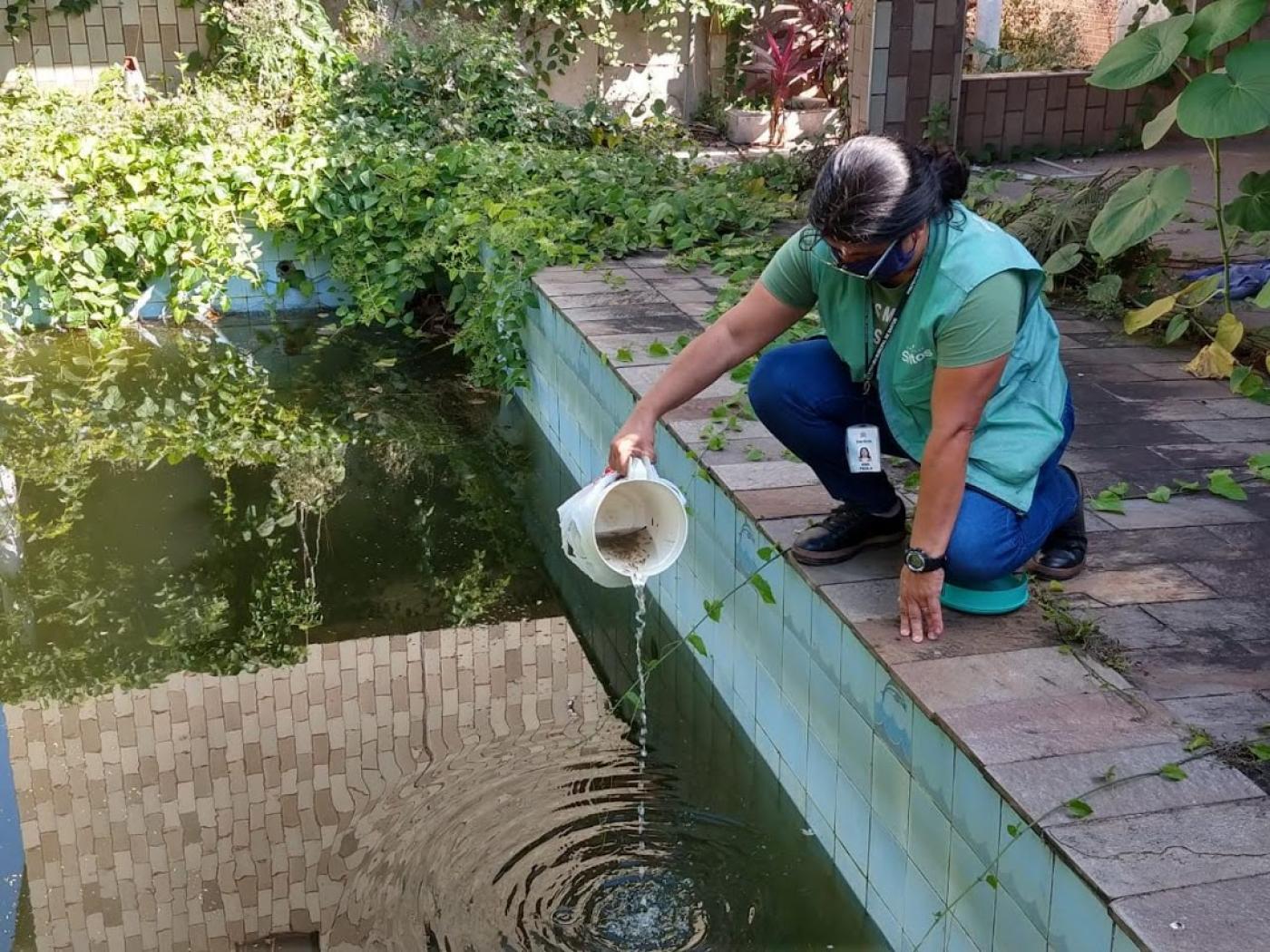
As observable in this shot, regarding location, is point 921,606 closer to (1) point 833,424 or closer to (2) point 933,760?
(2) point 933,760

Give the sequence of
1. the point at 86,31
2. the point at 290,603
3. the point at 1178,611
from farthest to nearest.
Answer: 1. the point at 86,31
2. the point at 290,603
3. the point at 1178,611

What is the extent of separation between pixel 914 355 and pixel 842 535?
1.70ft

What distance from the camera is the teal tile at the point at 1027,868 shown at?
6.48ft

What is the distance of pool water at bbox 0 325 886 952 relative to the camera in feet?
8.95

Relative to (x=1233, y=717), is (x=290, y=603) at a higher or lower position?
lower

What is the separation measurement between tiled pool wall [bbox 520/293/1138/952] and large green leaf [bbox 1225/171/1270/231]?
178 cm

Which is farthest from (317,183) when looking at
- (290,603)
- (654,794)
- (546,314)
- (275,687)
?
(654,794)

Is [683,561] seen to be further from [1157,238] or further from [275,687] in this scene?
[1157,238]

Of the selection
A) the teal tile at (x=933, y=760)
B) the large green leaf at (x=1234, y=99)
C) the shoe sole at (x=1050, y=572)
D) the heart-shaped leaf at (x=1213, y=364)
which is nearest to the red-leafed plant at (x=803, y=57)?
the heart-shaped leaf at (x=1213, y=364)

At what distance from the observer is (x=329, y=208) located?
21.2ft

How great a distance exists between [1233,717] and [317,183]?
5.14 meters

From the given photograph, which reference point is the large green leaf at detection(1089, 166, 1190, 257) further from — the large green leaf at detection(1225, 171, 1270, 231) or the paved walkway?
the paved walkway

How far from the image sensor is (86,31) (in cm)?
966

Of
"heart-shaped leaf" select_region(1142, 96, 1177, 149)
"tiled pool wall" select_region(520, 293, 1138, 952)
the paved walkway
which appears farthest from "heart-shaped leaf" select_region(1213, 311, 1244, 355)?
"tiled pool wall" select_region(520, 293, 1138, 952)
